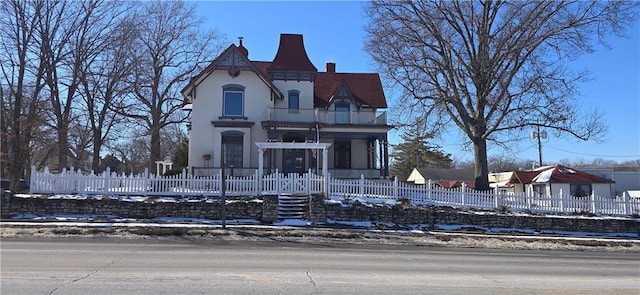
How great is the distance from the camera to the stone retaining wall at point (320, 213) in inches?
710

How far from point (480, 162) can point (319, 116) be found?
33.6 ft

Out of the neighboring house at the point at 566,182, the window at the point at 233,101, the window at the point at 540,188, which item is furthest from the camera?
the window at the point at 540,188

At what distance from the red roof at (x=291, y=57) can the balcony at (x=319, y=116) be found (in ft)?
10.6

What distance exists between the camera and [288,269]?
8.85 metres

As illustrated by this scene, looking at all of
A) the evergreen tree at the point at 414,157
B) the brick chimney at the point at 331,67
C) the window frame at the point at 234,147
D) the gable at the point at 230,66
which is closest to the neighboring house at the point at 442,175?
the evergreen tree at the point at 414,157

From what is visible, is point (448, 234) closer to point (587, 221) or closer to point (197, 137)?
point (587, 221)

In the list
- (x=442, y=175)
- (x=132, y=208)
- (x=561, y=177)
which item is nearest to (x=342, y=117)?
(x=132, y=208)

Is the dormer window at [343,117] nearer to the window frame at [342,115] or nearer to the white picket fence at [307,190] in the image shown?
the window frame at [342,115]

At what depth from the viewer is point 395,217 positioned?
19141 mm

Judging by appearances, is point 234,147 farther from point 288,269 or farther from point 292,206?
point 288,269

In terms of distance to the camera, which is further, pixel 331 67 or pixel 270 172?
pixel 331 67

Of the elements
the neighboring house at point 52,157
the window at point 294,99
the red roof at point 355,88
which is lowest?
the neighboring house at point 52,157

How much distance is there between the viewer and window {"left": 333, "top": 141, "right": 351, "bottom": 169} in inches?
1255

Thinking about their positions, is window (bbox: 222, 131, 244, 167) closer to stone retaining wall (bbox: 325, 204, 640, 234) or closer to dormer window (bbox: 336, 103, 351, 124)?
dormer window (bbox: 336, 103, 351, 124)
